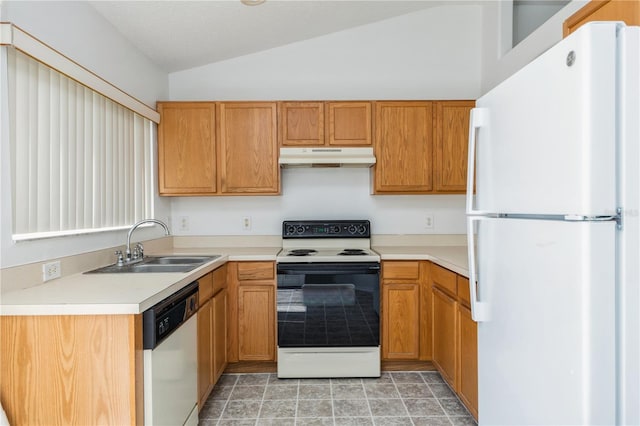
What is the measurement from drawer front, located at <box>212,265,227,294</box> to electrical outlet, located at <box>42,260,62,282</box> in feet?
2.76

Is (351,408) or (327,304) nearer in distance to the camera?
(351,408)

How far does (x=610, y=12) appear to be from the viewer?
59.7 inches

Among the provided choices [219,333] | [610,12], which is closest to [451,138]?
[610,12]

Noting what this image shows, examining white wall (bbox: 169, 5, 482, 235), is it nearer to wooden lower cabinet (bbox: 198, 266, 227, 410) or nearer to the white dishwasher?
wooden lower cabinet (bbox: 198, 266, 227, 410)

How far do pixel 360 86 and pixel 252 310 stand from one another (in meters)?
2.10

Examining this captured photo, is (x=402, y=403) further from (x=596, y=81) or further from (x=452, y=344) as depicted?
(x=596, y=81)

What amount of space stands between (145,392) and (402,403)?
63.0 inches

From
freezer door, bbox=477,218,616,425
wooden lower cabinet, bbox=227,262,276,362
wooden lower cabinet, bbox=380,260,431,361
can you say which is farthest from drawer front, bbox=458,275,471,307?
wooden lower cabinet, bbox=227,262,276,362

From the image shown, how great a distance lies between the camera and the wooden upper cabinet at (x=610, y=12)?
138cm

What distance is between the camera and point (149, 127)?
290cm

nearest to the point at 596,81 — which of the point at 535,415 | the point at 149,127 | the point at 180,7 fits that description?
the point at 535,415

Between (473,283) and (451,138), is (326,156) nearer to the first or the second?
(451,138)

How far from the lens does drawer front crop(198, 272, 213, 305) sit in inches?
83.6

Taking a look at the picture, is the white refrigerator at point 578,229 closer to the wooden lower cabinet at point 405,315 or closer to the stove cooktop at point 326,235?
the wooden lower cabinet at point 405,315
